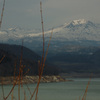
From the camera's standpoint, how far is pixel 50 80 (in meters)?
132

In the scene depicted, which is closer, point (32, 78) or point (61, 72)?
point (32, 78)

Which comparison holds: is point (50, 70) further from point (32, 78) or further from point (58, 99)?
point (58, 99)

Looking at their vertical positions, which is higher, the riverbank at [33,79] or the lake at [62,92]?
the riverbank at [33,79]

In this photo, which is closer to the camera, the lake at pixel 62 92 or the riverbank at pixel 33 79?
the lake at pixel 62 92

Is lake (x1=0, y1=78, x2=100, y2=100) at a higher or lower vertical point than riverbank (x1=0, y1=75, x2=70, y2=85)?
lower

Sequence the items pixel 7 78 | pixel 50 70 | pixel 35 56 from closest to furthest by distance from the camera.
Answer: pixel 7 78 < pixel 50 70 < pixel 35 56

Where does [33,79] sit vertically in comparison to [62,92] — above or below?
above

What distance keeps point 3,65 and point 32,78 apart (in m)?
11.5

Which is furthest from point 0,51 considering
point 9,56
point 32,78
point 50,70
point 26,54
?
point 26,54

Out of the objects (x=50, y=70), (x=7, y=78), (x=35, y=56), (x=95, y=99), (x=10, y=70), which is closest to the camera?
(x=95, y=99)

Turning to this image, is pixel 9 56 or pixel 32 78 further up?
pixel 9 56

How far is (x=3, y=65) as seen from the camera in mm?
118000

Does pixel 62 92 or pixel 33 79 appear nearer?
pixel 62 92

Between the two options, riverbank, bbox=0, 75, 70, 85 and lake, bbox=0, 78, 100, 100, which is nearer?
lake, bbox=0, 78, 100, 100
